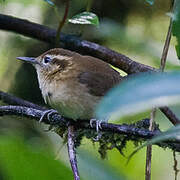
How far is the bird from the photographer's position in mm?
2574

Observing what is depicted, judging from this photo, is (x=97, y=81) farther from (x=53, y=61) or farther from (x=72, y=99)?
(x=53, y=61)

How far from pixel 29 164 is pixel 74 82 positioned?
1435 mm

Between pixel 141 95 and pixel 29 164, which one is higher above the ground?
pixel 141 95

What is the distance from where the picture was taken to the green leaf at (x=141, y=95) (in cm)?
73

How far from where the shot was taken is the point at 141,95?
0.75m

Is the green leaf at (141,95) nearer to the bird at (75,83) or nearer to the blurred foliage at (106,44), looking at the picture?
the bird at (75,83)

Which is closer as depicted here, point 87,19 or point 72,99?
point 87,19

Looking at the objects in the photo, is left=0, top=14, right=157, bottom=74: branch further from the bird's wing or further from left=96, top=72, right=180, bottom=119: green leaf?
left=96, top=72, right=180, bottom=119: green leaf

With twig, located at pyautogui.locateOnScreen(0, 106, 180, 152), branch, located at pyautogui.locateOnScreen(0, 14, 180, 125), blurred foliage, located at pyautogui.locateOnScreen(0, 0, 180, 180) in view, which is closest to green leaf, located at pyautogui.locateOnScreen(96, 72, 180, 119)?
twig, located at pyautogui.locateOnScreen(0, 106, 180, 152)

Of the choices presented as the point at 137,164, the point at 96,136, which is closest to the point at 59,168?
the point at 96,136

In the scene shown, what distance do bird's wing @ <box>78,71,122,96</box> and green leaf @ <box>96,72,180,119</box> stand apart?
1.87 meters

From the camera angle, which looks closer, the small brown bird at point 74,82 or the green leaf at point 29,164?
the green leaf at point 29,164

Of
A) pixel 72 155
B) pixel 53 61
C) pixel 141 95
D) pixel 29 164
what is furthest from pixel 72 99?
pixel 141 95

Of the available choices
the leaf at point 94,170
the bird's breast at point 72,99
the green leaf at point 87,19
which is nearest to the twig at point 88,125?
the bird's breast at point 72,99
